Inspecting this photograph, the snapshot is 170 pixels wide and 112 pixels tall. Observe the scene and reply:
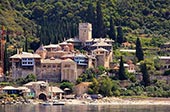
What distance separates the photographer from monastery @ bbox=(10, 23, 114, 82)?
108706mm

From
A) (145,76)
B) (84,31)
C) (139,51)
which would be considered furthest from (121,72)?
(84,31)

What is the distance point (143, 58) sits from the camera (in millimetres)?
114062

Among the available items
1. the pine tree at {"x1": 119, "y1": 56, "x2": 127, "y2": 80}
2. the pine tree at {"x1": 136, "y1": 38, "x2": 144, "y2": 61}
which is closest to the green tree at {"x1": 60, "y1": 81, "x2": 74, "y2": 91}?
the pine tree at {"x1": 119, "y1": 56, "x2": 127, "y2": 80}

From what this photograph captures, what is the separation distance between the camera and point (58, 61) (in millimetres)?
109688

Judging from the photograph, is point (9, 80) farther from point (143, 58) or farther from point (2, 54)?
point (143, 58)

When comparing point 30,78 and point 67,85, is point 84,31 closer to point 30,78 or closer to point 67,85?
point 30,78

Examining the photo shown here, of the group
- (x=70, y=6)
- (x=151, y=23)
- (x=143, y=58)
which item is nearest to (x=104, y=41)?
(x=143, y=58)

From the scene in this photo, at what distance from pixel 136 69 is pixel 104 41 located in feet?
26.9

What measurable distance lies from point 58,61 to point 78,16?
33525 mm

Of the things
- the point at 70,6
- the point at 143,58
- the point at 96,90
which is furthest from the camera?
the point at 70,6

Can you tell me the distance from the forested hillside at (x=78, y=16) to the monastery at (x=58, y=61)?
8.94 metres

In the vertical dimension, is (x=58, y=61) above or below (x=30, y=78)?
above

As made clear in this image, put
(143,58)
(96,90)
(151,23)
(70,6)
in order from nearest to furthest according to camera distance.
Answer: (96,90), (143,58), (151,23), (70,6)

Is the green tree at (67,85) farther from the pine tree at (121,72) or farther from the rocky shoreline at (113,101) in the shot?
the pine tree at (121,72)
